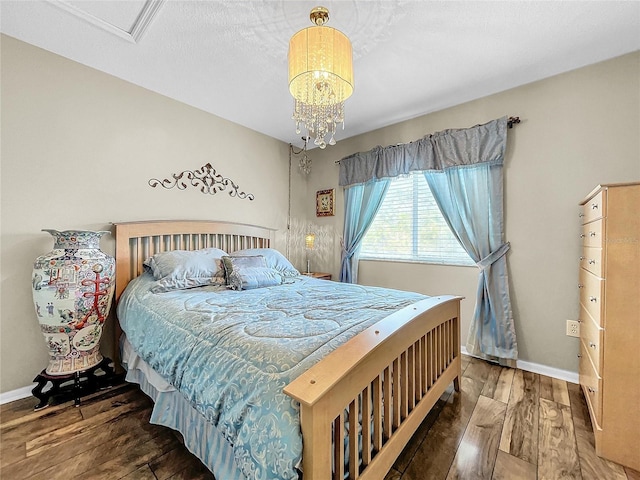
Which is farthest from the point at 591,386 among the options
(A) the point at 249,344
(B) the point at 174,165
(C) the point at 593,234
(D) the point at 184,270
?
(B) the point at 174,165

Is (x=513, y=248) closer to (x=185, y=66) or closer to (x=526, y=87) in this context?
(x=526, y=87)

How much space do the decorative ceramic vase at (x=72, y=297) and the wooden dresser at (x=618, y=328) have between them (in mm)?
3136

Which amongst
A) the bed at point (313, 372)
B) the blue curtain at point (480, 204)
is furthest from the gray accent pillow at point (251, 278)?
the blue curtain at point (480, 204)

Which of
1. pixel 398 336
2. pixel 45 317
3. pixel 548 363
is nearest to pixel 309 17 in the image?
pixel 398 336

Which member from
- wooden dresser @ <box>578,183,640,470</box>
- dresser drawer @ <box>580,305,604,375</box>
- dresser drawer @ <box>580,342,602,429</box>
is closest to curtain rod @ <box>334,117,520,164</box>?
wooden dresser @ <box>578,183,640,470</box>

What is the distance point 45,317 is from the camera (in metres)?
1.79

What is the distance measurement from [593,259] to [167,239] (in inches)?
132

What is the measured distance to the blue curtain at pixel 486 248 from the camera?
2.38 m

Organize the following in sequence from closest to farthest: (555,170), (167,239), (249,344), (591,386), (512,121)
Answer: (249,344), (591,386), (555,170), (512,121), (167,239)

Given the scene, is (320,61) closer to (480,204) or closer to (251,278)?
(251,278)

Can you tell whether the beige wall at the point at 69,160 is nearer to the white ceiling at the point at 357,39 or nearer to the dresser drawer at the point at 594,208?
the white ceiling at the point at 357,39

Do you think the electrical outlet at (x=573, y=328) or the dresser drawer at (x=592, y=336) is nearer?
the dresser drawer at (x=592, y=336)

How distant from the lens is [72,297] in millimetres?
1820

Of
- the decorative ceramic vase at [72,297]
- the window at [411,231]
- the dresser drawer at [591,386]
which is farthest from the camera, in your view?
the window at [411,231]
